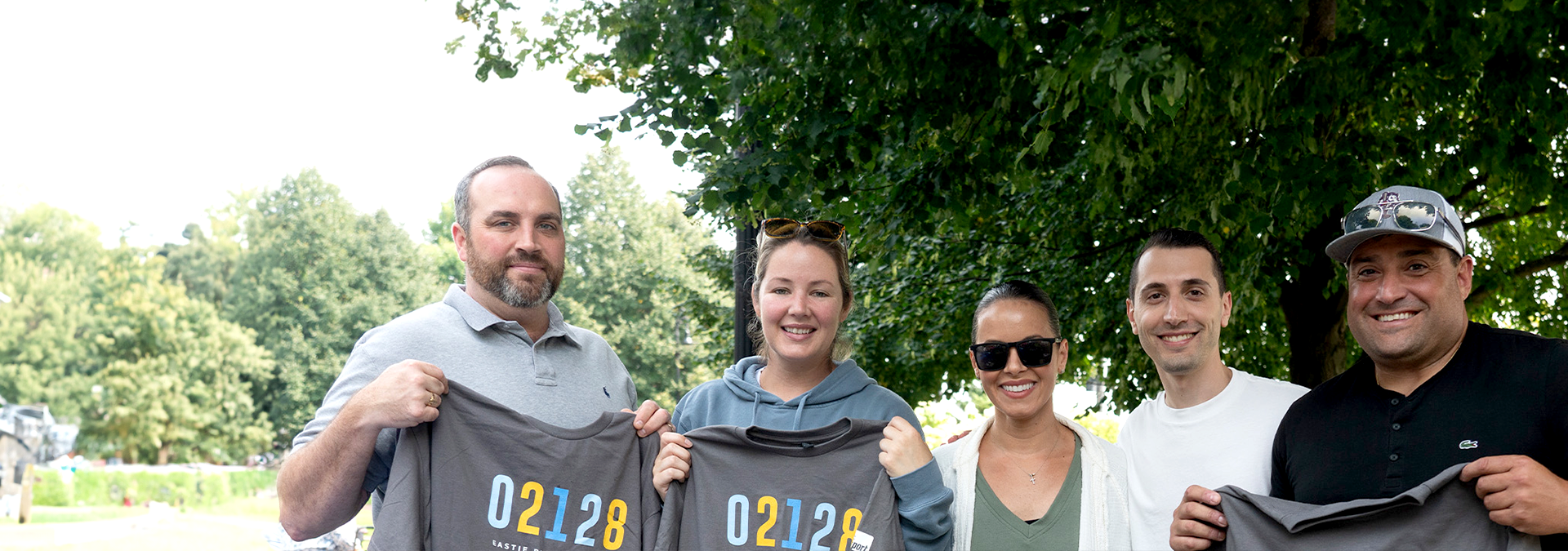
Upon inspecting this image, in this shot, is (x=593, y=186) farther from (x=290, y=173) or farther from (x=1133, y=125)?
(x=1133, y=125)

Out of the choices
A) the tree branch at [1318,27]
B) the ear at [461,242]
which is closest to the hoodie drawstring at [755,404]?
the ear at [461,242]

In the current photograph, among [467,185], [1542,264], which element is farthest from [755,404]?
[1542,264]

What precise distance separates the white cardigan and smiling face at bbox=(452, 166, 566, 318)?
1350 millimetres

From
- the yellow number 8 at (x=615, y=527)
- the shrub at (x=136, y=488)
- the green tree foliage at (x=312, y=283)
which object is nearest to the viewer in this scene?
the yellow number 8 at (x=615, y=527)

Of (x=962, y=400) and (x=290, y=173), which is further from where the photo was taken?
(x=290, y=173)

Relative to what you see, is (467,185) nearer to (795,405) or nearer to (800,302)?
(800,302)

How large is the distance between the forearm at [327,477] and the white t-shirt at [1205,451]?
224cm

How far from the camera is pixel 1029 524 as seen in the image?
292 cm

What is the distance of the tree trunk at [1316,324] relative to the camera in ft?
28.6

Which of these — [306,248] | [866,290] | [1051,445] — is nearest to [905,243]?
[866,290]

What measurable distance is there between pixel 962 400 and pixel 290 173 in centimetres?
3245

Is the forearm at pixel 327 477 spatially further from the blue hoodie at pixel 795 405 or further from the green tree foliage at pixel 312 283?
the green tree foliage at pixel 312 283

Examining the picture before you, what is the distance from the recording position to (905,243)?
8695mm

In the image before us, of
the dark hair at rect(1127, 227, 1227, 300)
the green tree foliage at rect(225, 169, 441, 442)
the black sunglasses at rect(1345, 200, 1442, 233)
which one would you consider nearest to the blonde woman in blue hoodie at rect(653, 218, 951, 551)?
the dark hair at rect(1127, 227, 1227, 300)
